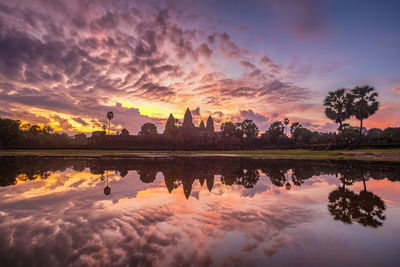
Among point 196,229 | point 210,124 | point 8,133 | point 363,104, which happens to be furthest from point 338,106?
point 210,124

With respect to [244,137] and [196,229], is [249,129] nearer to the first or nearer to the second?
[244,137]

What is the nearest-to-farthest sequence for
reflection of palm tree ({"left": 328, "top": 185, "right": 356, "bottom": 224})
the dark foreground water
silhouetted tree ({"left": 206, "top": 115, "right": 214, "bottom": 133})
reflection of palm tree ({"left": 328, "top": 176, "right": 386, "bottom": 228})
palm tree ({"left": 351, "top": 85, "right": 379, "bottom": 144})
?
the dark foreground water → reflection of palm tree ({"left": 328, "top": 176, "right": 386, "bottom": 228}) → reflection of palm tree ({"left": 328, "top": 185, "right": 356, "bottom": 224}) → palm tree ({"left": 351, "top": 85, "right": 379, "bottom": 144}) → silhouetted tree ({"left": 206, "top": 115, "right": 214, "bottom": 133})

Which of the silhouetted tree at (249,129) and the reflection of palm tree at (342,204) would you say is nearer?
the reflection of palm tree at (342,204)

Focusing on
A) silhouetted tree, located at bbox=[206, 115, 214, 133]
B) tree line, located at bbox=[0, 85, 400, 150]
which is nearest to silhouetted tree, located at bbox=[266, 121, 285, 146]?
tree line, located at bbox=[0, 85, 400, 150]

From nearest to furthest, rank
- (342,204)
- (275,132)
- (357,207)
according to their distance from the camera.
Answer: (357,207)
(342,204)
(275,132)

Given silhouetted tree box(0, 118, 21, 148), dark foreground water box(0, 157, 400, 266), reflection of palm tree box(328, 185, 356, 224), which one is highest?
silhouetted tree box(0, 118, 21, 148)

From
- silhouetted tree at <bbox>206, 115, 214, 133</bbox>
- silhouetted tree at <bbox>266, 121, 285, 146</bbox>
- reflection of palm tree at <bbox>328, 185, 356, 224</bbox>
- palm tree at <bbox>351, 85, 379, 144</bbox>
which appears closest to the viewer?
reflection of palm tree at <bbox>328, 185, 356, 224</bbox>

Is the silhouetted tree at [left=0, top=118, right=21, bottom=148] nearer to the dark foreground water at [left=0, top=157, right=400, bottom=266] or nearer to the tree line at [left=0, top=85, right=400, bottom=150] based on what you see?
the tree line at [left=0, top=85, right=400, bottom=150]

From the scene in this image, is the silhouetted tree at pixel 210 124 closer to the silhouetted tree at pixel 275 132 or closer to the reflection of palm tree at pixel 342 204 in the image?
the silhouetted tree at pixel 275 132

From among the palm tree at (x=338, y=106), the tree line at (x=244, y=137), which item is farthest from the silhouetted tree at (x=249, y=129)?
the palm tree at (x=338, y=106)

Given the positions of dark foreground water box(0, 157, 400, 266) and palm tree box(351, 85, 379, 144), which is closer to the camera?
dark foreground water box(0, 157, 400, 266)

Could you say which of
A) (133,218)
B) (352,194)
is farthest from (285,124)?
(133,218)

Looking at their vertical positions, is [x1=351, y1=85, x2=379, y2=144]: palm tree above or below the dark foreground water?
above

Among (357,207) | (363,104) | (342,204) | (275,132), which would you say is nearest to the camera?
(357,207)
